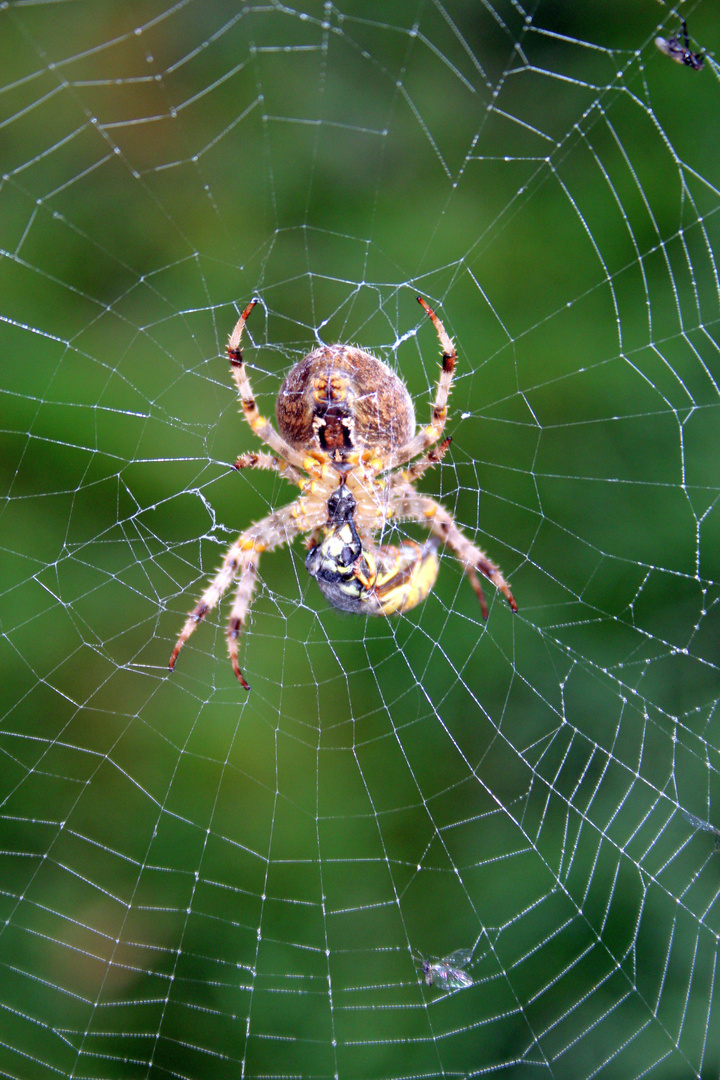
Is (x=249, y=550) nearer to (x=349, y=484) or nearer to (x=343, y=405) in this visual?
(x=349, y=484)

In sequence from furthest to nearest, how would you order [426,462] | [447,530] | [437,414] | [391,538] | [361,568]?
[391,538]
[447,530]
[426,462]
[437,414]
[361,568]

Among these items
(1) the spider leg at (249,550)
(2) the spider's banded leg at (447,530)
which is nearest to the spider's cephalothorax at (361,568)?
(2) the spider's banded leg at (447,530)

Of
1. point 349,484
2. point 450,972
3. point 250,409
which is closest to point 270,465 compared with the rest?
point 250,409

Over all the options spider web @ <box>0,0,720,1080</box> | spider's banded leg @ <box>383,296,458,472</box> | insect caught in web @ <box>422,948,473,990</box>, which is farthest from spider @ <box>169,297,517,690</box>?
insect caught in web @ <box>422,948,473,990</box>

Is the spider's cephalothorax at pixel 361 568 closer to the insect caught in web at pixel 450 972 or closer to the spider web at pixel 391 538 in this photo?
the spider web at pixel 391 538

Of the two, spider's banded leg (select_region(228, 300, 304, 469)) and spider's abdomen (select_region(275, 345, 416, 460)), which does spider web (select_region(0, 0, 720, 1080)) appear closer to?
spider's abdomen (select_region(275, 345, 416, 460))
